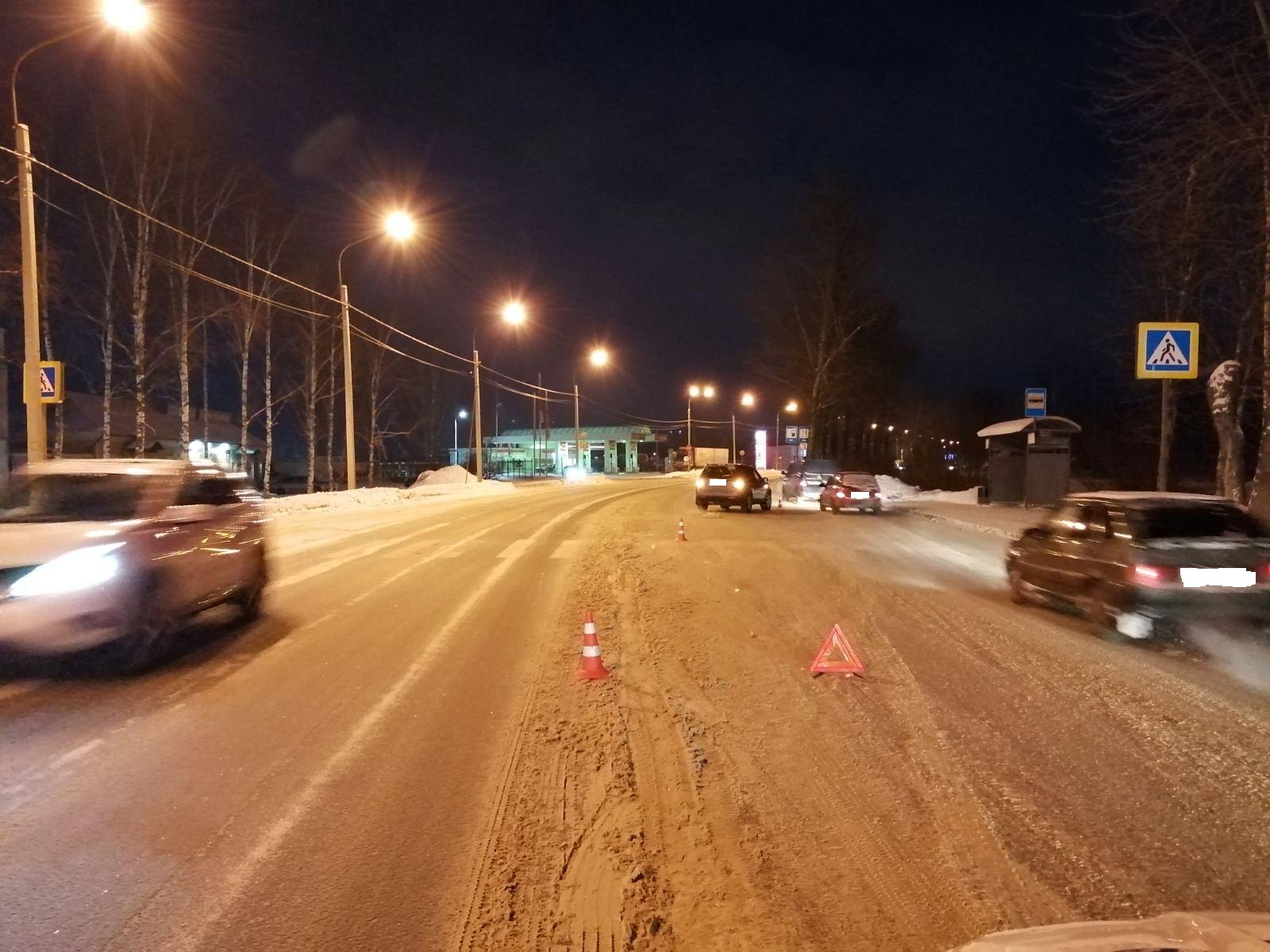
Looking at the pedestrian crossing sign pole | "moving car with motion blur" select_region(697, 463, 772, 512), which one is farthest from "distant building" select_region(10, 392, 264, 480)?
"moving car with motion blur" select_region(697, 463, 772, 512)

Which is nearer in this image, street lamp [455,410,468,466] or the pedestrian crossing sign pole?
the pedestrian crossing sign pole

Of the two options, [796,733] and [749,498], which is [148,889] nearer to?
[796,733]

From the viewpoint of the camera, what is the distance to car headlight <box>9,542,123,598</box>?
701 cm

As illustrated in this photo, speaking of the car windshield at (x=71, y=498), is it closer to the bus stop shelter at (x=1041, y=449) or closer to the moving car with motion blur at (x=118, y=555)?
the moving car with motion blur at (x=118, y=555)

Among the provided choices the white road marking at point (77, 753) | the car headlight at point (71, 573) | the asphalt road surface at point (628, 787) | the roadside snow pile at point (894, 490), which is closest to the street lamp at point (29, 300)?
the asphalt road surface at point (628, 787)

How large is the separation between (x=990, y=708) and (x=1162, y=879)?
270 cm

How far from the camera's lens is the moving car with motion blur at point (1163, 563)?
837 centimetres

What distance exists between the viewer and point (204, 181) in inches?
1308

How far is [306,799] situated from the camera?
506 centimetres

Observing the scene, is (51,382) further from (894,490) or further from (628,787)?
(894,490)

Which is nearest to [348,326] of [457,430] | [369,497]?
[369,497]

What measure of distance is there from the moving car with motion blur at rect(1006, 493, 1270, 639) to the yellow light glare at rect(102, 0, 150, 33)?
51.6 feet

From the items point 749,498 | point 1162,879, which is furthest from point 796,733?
point 749,498

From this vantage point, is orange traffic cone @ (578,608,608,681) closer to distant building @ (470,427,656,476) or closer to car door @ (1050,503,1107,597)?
car door @ (1050,503,1107,597)
